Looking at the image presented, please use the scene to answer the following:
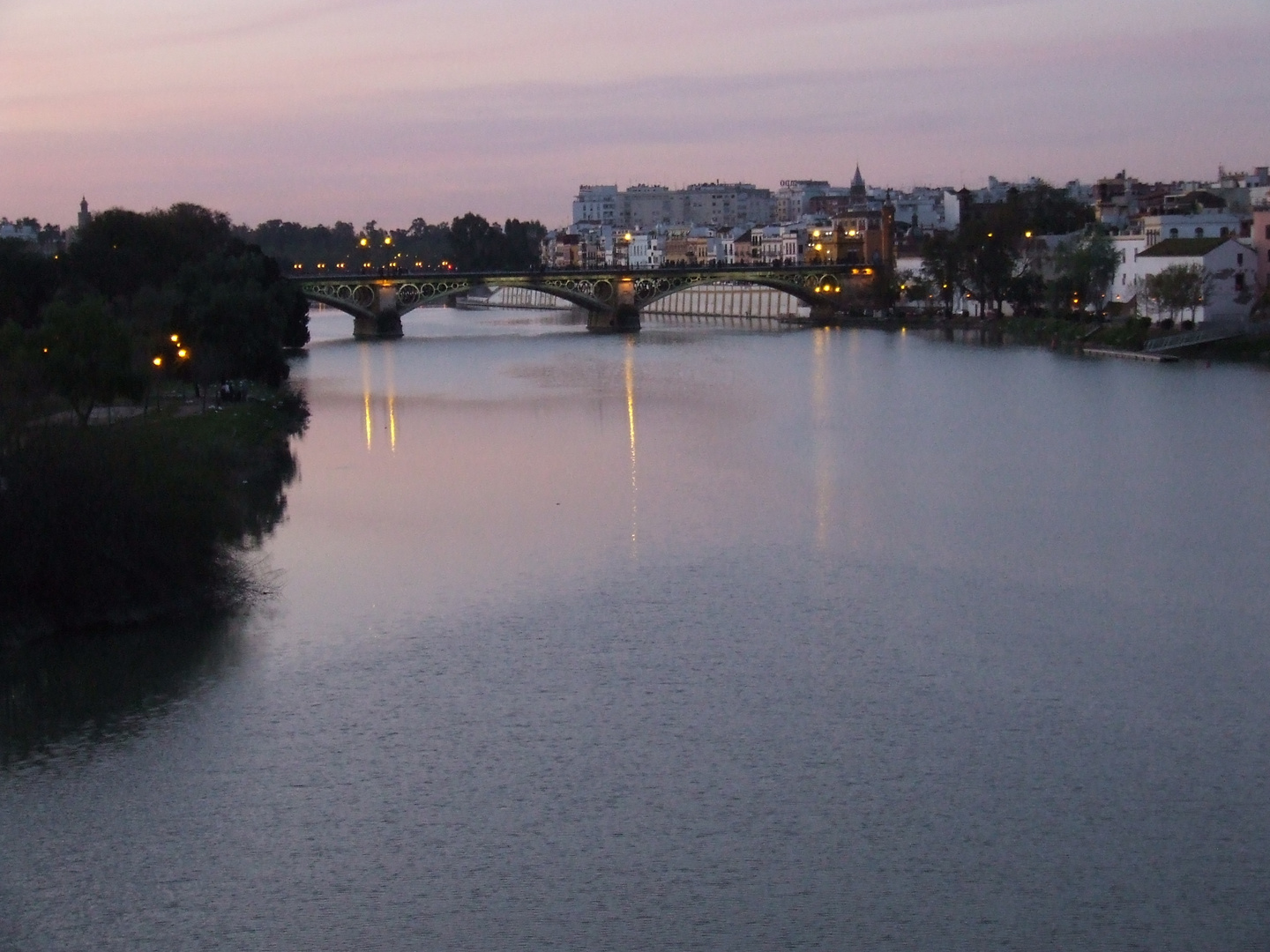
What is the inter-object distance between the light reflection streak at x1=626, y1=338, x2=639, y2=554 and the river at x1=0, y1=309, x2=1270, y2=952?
14 cm

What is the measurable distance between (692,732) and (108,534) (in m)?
3.08

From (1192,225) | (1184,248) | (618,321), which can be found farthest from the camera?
(618,321)

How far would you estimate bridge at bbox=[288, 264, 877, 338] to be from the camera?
3425 cm

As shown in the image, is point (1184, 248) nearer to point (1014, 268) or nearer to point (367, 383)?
point (1014, 268)

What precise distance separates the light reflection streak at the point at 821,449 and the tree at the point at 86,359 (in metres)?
5.48

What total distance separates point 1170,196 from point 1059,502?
95.4 ft

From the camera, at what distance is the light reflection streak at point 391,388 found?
17.4 meters

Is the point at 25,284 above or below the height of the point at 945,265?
above

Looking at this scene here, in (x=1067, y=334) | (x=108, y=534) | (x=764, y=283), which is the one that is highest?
(x=764, y=283)

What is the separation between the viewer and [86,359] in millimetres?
13820

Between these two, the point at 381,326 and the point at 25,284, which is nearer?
the point at 25,284

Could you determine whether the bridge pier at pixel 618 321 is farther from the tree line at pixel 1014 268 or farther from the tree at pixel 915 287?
the tree line at pixel 1014 268

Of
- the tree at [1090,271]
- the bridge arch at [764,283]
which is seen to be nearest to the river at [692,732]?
Result: the tree at [1090,271]

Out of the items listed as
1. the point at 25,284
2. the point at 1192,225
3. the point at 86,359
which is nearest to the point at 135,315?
the point at 25,284
